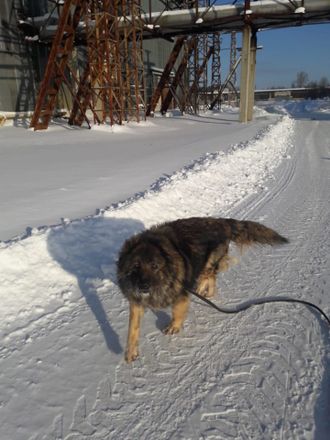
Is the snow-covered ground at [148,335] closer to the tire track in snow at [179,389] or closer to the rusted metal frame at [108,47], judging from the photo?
the tire track in snow at [179,389]

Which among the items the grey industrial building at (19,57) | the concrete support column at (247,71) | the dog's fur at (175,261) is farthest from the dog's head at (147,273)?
the concrete support column at (247,71)

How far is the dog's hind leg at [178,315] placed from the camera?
2.80 metres

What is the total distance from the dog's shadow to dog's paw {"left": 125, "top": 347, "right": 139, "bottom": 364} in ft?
1.58

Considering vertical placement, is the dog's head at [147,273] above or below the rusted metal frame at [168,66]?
below

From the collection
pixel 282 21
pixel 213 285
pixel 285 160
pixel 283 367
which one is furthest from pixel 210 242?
pixel 282 21

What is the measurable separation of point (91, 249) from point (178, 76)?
2664 centimetres

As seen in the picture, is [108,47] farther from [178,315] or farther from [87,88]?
[178,315]

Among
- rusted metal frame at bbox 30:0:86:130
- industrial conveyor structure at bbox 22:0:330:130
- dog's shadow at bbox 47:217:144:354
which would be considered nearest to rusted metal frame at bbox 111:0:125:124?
industrial conveyor structure at bbox 22:0:330:130

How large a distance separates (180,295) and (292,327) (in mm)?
1077

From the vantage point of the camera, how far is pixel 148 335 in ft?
9.66

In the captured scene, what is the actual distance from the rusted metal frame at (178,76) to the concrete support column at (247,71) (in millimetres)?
6733

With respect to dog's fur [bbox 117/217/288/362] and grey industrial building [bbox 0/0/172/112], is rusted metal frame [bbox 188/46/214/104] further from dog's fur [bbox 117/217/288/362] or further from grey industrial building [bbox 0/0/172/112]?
dog's fur [bbox 117/217/288/362]

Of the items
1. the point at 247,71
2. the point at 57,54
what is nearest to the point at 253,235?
the point at 57,54

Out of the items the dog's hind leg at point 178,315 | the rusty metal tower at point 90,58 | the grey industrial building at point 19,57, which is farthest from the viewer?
the grey industrial building at point 19,57
